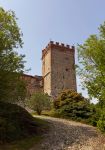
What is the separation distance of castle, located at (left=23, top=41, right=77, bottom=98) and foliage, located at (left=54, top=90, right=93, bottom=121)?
73.0ft

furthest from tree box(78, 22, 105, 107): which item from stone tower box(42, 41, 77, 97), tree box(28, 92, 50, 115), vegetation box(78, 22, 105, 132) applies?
stone tower box(42, 41, 77, 97)

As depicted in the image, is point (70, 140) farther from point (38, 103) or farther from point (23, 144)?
point (38, 103)

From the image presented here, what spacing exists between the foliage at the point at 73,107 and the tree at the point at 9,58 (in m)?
11.2

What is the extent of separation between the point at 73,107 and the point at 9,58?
15.2 m

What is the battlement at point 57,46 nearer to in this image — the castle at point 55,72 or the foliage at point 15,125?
the castle at point 55,72

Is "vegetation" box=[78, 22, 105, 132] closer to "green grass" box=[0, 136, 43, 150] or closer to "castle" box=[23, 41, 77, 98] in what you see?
"green grass" box=[0, 136, 43, 150]

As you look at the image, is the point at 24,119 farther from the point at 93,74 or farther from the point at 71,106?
the point at 71,106

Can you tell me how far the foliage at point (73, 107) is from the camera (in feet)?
130

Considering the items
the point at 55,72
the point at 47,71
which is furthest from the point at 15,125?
the point at 47,71

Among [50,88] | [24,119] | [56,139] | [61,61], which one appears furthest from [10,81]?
[61,61]

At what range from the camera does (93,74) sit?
27.7m

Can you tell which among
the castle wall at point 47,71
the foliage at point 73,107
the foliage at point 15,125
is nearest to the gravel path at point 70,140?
the foliage at point 15,125

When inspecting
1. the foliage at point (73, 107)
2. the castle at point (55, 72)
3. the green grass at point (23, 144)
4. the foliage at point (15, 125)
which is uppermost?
the castle at point (55, 72)

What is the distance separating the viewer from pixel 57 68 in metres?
71.2
